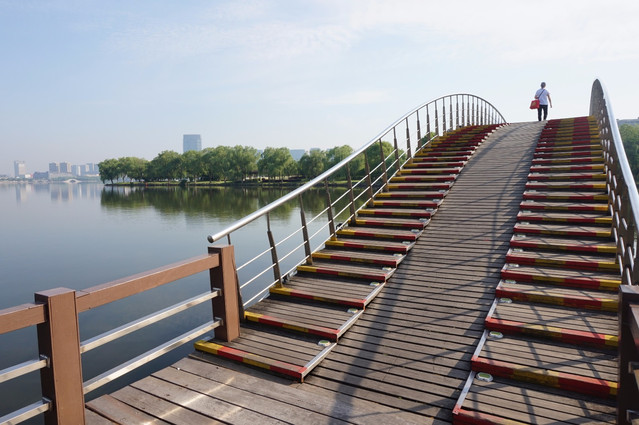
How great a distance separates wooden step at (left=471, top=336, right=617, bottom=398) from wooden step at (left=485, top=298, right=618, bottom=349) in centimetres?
10

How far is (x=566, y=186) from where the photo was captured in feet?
22.6

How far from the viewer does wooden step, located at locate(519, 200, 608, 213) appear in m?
5.91

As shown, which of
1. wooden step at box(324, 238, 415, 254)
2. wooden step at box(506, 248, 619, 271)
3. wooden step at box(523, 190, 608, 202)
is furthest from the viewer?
wooden step at box(523, 190, 608, 202)

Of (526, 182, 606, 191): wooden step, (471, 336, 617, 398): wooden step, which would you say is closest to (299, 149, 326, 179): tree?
(526, 182, 606, 191): wooden step

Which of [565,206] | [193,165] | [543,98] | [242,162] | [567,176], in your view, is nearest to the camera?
[565,206]

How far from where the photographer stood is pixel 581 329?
3.60 m

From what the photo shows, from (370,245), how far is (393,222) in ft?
2.96

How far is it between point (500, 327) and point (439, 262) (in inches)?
62.0

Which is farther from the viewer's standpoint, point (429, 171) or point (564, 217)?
point (429, 171)

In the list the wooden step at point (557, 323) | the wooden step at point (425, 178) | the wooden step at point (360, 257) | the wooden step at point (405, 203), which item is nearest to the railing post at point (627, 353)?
the wooden step at point (557, 323)

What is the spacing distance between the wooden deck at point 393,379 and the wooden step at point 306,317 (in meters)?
0.12

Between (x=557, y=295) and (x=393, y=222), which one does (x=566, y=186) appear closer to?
(x=393, y=222)

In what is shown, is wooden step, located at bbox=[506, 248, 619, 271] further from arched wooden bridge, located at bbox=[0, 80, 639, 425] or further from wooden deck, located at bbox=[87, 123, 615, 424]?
wooden deck, located at bbox=[87, 123, 615, 424]

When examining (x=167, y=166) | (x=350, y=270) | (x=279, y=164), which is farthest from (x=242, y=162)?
(x=350, y=270)
